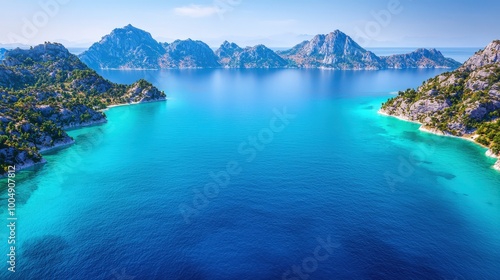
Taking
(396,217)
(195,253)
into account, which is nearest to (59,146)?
(195,253)

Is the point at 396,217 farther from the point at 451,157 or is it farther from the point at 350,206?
the point at 451,157
